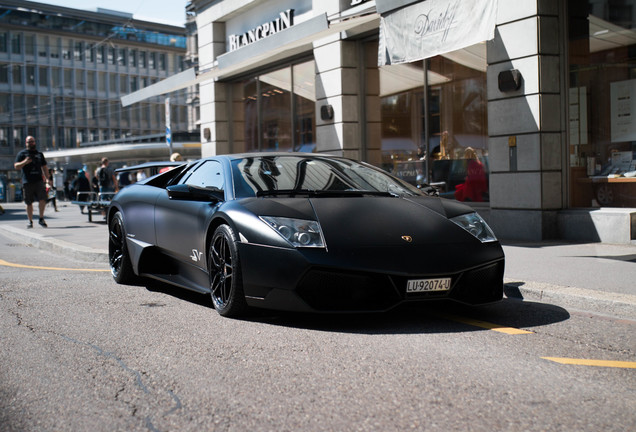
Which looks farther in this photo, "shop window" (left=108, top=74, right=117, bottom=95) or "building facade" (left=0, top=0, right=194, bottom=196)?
"shop window" (left=108, top=74, right=117, bottom=95)

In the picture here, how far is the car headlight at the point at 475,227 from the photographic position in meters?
5.48

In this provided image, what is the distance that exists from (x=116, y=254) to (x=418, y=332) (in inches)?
156

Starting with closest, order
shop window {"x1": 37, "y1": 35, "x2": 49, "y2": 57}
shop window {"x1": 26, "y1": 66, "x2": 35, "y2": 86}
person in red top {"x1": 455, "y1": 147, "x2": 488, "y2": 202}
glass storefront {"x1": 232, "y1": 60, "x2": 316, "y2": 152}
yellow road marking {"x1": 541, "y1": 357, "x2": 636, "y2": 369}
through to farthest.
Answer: yellow road marking {"x1": 541, "y1": 357, "x2": 636, "y2": 369}
person in red top {"x1": 455, "y1": 147, "x2": 488, "y2": 202}
glass storefront {"x1": 232, "y1": 60, "x2": 316, "y2": 152}
shop window {"x1": 26, "y1": 66, "x2": 35, "y2": 86}
shop window {"x1": 37, "y1": 35, "x2": 49, "y2": 57}

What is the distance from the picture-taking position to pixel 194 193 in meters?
6.01

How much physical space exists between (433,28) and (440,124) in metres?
2.15

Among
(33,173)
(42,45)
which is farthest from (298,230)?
(42,45)

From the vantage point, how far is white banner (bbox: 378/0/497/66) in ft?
36.6

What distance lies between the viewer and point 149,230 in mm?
6988

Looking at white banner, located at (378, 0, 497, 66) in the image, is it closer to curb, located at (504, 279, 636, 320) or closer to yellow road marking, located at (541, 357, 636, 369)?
curb, located at (504, 279, 636, 320)

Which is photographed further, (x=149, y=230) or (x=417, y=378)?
(x=149, y=230)

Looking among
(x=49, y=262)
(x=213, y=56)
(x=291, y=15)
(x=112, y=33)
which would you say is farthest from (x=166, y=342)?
(x=112, y=33)

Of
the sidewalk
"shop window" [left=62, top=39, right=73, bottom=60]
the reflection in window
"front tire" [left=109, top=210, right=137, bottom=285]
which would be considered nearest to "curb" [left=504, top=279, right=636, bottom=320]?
the sidewalk

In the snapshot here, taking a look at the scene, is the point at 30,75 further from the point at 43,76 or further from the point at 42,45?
the point at 42,45

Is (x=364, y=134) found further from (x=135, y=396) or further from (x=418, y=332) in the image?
(x=135, y=396)
